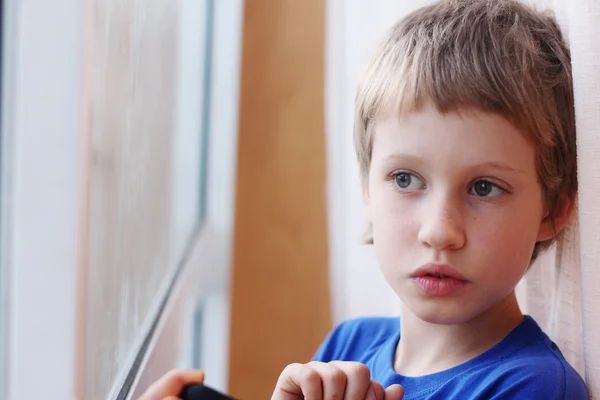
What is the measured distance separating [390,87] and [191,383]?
328 mm

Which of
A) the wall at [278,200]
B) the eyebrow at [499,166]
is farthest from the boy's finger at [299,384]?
the wall at [278,200]

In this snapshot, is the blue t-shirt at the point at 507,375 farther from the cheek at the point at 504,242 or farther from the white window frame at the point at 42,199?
the white window frame at the point at 42,199

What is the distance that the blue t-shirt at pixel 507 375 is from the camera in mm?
674

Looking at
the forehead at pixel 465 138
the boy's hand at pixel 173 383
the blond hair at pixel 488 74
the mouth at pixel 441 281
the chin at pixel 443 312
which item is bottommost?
the boy's hand at pixel 173 383

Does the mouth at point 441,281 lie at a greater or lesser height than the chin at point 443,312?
greater

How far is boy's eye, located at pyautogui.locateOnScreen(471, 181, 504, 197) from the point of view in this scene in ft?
2.30

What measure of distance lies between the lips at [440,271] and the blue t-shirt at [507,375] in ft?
0.28

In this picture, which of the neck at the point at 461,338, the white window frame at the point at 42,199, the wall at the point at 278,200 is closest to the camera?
the white window frame at the point at 42,199

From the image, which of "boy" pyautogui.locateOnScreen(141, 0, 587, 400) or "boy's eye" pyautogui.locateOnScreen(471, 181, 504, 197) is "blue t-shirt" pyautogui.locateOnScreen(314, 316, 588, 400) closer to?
"boy" pyautogui.locateOnScreen(141, 0, 587, 400)

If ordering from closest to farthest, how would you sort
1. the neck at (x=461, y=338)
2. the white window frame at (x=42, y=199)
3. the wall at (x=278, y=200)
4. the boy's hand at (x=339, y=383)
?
the white window frame at (x=42, y=199), the boy's hand at (x=339, y=383), the neck at (x=461, y=338), the wall at (x=278, y=200)

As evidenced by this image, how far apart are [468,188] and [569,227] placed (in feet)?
0.49

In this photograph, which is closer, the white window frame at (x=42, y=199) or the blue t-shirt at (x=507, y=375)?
the white window frame at (x=42, y=199)

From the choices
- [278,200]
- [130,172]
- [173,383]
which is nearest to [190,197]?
[278,200]

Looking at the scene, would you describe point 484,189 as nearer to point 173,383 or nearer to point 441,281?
point 441,281
